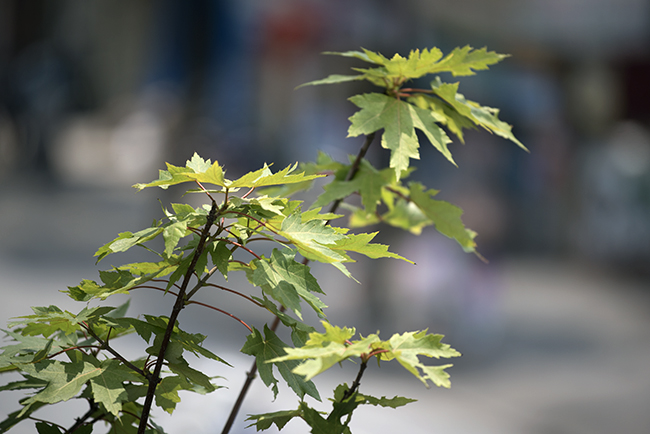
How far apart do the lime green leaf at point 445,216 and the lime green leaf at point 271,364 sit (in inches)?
13.1

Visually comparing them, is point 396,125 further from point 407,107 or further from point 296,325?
point 296,325

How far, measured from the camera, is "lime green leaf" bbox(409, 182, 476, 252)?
0.79 meters

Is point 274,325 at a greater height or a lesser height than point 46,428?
greater

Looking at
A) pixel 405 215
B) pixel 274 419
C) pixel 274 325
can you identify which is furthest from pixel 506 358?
pixel 274 419

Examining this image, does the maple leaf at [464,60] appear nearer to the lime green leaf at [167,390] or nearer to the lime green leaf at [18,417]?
the lime green leaf at [167,390]

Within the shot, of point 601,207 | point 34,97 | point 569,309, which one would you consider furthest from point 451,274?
point 34,97

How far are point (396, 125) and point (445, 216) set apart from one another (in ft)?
0.63

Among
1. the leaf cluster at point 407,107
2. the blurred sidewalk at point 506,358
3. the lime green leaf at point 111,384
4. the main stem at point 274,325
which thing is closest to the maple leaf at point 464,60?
the leaf cluster at point 407,107

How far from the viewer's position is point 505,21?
5738 millimetres

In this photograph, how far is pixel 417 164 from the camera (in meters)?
4.55

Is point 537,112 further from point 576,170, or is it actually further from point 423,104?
point 423,104

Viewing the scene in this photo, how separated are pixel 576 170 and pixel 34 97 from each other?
6.80 metres

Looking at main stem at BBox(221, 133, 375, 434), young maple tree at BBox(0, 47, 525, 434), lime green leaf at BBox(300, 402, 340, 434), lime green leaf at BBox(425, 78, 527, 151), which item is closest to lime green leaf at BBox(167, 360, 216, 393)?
young maple tree at BBox(0, 47, 525, 434)

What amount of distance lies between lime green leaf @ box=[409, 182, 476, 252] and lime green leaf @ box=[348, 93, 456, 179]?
15 centimetres
